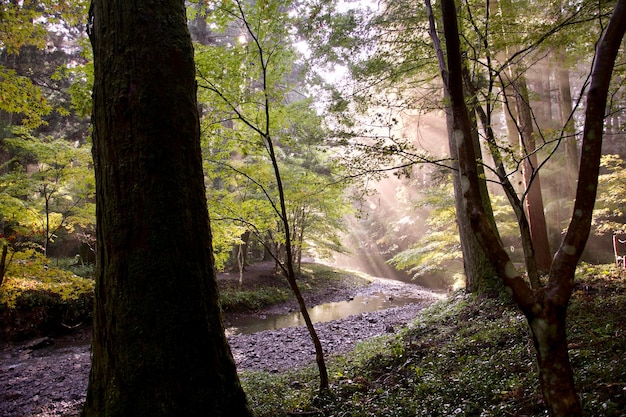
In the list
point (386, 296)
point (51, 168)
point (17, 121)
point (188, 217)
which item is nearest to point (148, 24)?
point (188, 217)

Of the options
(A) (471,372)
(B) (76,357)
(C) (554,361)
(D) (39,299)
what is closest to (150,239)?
(C) (554,361)

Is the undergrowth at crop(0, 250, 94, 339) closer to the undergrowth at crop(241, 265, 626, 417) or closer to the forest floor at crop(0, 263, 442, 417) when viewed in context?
the forest floor at crop(0, 263, 442, 417)

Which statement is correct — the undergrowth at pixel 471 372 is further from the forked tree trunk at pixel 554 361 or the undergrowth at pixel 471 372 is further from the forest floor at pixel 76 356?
the forest floor at pixel 76 356

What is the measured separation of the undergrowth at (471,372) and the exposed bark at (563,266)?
44.4 inches

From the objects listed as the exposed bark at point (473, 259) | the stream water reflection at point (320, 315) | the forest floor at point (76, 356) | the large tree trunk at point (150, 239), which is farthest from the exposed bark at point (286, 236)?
the stream water reflection at point (320, 315)

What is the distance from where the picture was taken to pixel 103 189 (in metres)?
2.17

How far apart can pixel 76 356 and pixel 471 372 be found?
27.6 ft

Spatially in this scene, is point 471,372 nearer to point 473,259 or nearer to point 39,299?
point 473,259

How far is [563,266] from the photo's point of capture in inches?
69.4

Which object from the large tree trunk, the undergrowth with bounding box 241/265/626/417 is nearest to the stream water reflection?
the undergrowth with bounding box 241/265/626/417

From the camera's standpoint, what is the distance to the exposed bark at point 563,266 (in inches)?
65.8

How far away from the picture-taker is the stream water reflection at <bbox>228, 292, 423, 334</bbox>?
11.4 m

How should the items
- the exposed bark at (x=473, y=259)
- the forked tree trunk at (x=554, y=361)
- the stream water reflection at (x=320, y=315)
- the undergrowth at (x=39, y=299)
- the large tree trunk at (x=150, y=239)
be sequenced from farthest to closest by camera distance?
the stream water reflection at (x=320, y=315)
the undergrowth at (x=39, y=299)
the exposed bark at (x=473, y=259)
the large tree trunk at (x=150, y=239)
the forked tree trunk at (x=554, y=361)

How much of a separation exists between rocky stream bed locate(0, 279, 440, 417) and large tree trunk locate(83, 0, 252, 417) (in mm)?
4133
